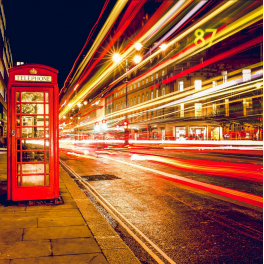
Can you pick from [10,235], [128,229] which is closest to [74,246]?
[10,235]

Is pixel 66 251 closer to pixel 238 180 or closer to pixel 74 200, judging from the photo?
pixel 74 200

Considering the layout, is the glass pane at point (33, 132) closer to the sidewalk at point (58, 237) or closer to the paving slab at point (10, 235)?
the sidewalk at point (58, 237)

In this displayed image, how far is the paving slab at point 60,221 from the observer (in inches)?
176

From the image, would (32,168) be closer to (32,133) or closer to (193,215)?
(32,133)

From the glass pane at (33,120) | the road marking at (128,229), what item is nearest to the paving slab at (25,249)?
the road marking at (128,229)

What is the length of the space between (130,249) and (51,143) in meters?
3.07

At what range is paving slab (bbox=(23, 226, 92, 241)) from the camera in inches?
153

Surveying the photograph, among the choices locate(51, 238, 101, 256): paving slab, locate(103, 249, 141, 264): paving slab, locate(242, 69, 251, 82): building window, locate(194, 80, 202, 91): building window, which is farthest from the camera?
locate(194, 80, 202, 91): building window

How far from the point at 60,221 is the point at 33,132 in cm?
209

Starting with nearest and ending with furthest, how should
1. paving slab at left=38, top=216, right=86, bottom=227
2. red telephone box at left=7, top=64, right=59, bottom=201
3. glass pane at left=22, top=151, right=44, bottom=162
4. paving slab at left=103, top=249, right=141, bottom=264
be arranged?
paving slab at left=103, top=249, right=141, bottom=264 < paving slab at left=38, top=216, right=86, bottom=227 < red telephone box at left=7, top=64, right=59, bottom=201 < glass pane at left=22, top=151, right=44, bottom=162

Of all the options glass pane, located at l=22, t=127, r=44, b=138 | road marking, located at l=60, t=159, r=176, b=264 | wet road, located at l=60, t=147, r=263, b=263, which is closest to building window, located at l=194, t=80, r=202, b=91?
wet road, located at l=60, t=147, r=263, b=263

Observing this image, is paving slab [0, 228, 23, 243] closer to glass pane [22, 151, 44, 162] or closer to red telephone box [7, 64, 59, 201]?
red telephone box [7, 64, 59, 201]

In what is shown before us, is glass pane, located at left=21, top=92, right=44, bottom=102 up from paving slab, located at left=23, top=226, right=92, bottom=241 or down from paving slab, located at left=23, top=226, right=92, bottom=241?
up

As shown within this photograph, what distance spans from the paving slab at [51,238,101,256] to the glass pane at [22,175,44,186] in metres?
2.30
